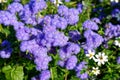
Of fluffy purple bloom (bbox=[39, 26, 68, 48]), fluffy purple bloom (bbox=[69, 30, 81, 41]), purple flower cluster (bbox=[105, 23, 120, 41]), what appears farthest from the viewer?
purple flower cluster (bbox=[105, 23, 120, 41])

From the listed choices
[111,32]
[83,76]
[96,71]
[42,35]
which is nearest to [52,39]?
[42,35]

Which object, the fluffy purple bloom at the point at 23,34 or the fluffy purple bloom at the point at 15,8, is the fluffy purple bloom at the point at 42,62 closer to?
the fluffy purple bloom at the point at 23,34

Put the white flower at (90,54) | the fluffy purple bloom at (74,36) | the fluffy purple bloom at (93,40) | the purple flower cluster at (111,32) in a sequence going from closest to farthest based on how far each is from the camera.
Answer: the fluffy purple bloom at (93,40), the white flower at (90,54), the fluffy purple bloom at (74,36), the purple flower cluster at (111,32)

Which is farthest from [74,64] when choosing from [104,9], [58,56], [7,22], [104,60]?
[104,9]

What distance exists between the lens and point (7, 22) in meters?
3.76

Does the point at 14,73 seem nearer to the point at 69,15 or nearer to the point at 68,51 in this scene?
the point at 68,51

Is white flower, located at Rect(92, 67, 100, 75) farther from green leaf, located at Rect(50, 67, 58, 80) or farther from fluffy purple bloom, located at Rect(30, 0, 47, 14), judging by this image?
fluffy purple bloom, located at Rect(30, 0, 47, 14)

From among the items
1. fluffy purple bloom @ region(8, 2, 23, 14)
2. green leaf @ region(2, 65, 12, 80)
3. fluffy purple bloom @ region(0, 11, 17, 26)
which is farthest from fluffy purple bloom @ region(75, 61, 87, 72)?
fluffy purple bloom @ region(8, 2, 23, 14)

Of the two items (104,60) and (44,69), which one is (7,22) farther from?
(104,60)

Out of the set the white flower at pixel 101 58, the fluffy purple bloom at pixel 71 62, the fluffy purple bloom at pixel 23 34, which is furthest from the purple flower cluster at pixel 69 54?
the white flower at pixel 101 58

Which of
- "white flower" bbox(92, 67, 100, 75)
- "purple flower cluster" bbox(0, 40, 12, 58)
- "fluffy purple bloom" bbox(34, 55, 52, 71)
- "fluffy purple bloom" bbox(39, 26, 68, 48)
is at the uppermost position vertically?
"fluffy purple bloom" bbox(39, 26, 68, 48)

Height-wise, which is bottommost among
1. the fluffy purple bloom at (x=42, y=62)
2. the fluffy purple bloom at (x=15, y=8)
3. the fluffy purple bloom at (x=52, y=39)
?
the fluffy purple bloom at (x=42, y=62)

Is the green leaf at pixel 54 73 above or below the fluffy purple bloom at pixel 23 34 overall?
below

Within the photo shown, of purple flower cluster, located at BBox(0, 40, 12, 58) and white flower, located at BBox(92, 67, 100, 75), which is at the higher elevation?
purple flower cluster, located at BBox(0, 40, 12, 58)
